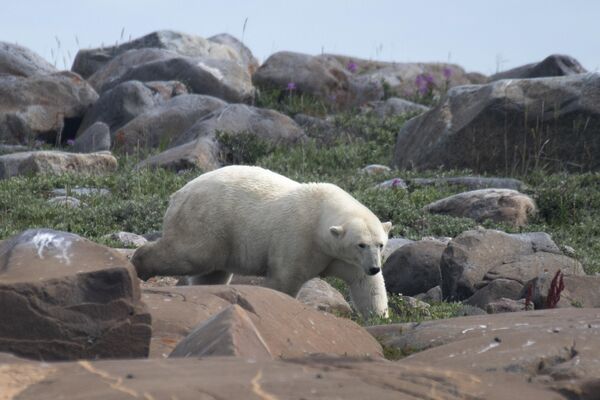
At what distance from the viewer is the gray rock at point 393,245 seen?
38.8 feet

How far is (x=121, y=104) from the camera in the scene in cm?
2123

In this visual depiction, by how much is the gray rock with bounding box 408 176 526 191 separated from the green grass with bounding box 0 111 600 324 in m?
0.25

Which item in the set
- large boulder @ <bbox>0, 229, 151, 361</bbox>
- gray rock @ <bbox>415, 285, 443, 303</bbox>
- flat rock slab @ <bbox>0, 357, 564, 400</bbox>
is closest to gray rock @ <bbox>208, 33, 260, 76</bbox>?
gray rock @ <bbox>415, 285, 443, 303</bbox>

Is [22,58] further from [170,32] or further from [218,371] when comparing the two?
[218,371]

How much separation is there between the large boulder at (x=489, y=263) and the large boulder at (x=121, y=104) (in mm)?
11184

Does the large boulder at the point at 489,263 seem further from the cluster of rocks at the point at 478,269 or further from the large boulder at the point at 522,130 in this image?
the large boulder at the point at 522,130

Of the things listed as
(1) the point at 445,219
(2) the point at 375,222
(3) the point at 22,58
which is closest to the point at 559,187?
(1) the point at 445,219

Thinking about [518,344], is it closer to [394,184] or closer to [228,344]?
[228,344]

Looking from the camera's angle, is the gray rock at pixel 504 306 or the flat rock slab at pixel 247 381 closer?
the flat rock slab at pixel 247 381

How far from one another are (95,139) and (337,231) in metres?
11.6

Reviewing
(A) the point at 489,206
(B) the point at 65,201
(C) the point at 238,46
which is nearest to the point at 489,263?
(A) the point at 489,206

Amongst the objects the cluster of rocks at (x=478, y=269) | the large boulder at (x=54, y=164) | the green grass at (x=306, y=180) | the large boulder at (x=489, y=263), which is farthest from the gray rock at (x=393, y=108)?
the large boulder at (x=489, y=263)

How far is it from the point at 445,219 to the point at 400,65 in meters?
Result: 15.7

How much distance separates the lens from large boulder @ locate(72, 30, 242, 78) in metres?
27.4
